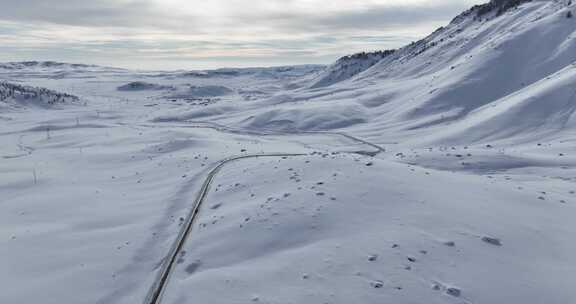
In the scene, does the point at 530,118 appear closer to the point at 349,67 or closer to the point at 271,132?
the point at 271,132

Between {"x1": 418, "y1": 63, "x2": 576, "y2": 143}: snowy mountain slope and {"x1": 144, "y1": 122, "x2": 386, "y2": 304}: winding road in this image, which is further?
{"x1": 418, "y1": 63, "x2": 576, "y2": 143}: snowy mountain slope

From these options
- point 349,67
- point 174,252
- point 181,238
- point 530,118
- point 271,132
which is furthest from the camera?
point 349,67

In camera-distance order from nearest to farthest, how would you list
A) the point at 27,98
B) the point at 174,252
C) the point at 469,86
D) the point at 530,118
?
the point at 174,252, the point at 530,118, the point at 469,86, the point at 27,98

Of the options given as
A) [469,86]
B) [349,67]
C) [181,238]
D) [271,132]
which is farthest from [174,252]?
[349,67]

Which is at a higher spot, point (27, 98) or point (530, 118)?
point (530, 118)

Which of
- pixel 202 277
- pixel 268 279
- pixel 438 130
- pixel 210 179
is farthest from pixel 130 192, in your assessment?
pixel 438 130

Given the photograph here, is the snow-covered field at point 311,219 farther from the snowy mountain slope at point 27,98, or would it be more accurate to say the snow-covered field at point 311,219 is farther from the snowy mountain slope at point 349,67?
the snowy mountain slope at point 349,67

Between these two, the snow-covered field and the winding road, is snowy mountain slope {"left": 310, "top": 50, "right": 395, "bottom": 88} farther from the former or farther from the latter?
the winding road

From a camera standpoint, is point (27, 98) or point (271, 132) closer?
point (271, 132)

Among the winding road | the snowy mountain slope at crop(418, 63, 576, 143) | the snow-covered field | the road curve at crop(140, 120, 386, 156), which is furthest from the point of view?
the road curve at crop(140, 120, 386, 156)

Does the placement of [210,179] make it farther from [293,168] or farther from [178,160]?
[178,160]

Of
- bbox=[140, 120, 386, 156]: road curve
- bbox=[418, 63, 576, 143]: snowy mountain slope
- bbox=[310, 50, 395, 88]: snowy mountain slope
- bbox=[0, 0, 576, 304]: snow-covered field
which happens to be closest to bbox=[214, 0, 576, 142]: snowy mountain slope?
A: bbox=[140, 120, 386, 156]: road curve

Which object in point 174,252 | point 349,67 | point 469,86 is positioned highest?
point 349,67
